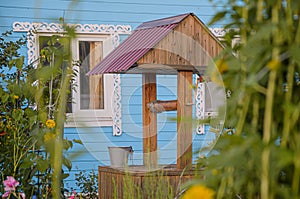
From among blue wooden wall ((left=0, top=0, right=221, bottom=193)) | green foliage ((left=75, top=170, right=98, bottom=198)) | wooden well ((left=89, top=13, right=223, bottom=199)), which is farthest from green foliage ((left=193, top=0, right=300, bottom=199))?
blue wooden wall ((left=0, top=0, right=221, bottom=193))

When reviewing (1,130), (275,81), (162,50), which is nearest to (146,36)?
(162,50)

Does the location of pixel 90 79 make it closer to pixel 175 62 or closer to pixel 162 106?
pixel 162 106

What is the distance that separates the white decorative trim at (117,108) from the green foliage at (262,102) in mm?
5658

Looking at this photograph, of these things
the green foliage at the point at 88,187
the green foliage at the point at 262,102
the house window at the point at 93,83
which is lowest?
the green foliage at the point at 88,187

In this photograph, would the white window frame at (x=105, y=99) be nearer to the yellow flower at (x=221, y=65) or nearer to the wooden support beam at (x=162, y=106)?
the wooden support beam at (x=162, y=106)

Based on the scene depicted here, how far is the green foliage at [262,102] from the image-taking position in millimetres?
803

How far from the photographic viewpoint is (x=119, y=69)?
163 inches

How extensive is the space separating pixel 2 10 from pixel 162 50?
287cm

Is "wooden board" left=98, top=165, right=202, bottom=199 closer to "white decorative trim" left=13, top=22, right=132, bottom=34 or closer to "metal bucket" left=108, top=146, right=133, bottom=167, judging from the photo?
"metal bucket" left=108, top=146, right=133, bottom=167

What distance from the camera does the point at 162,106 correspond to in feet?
14.6

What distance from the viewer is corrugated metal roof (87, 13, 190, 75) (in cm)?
414

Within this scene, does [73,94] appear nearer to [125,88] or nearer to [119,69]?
[125,88]

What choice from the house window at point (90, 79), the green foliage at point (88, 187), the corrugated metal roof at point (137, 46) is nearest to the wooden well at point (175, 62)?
the corrugated metal roof at point (137, 46)

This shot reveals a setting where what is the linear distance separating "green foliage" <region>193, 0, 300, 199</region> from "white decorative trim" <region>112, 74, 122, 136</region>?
5.66 meters
